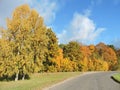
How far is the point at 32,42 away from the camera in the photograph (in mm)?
46688

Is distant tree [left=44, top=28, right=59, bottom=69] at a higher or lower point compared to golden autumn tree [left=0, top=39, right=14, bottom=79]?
higher

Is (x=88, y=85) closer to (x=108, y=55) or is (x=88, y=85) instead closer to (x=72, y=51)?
(x=72, y=51)

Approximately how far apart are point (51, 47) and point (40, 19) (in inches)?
905

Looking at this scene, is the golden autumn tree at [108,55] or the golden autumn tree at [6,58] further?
the golden autumn tree at [108,55]

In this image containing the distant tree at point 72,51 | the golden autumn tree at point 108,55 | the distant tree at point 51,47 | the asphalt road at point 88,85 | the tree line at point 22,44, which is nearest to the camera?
the asphalt road at point 88,85

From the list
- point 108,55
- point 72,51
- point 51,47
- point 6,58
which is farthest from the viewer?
point 108,55

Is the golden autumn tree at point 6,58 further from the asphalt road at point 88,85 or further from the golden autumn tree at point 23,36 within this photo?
the asphalt road at point 88,85

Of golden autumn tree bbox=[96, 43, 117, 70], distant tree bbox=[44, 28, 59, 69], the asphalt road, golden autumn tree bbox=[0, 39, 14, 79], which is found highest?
golden autumn tree bbox=[96, 43, 117, 70]

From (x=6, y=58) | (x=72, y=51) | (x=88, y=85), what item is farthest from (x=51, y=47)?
(x=88, y=85)

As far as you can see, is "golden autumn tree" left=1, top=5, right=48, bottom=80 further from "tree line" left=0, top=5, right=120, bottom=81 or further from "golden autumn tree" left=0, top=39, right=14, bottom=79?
"golden autumn tree" left=0, top=39, right=14, bottom=79

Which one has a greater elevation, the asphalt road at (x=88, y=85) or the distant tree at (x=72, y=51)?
the distant tree at (x=72, y=51)

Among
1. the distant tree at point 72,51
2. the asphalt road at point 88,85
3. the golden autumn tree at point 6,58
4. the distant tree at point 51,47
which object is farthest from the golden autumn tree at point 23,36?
the distant tree at point 72,51

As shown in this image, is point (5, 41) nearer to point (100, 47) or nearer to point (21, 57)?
point (21, 57)

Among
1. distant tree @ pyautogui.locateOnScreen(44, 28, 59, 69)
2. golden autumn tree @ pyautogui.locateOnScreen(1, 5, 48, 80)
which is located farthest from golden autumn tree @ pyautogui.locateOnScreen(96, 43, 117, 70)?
golden autumn tree @ pyautogui.locateOnScreen(1, 5, 48, 80)
